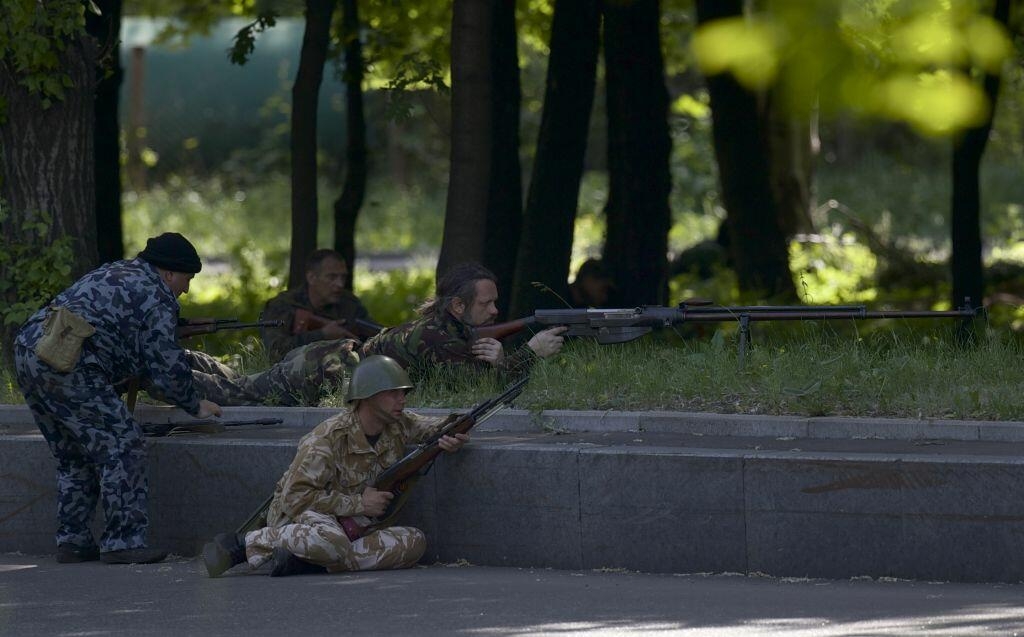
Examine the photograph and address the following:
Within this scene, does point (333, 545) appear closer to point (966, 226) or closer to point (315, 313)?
point (315, 313)

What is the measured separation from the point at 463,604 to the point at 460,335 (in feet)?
9.56

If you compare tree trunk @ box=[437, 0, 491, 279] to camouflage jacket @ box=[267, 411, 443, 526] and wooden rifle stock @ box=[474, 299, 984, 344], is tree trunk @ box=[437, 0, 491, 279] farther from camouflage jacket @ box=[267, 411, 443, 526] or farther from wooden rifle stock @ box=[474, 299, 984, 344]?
camouflage jacket @ box=[267, 411, 443, 526]

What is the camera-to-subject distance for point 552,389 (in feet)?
30.6

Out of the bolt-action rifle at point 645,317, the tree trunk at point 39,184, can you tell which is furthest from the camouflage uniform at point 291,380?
the tree trunk at point 39,184

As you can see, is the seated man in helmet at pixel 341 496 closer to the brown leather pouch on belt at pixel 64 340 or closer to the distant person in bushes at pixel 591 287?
the brown leather pouch on belt at pixel 64 340

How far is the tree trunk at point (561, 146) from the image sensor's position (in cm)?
1321

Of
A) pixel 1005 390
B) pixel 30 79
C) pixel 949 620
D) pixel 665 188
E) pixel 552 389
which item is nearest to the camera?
pixel 949 620

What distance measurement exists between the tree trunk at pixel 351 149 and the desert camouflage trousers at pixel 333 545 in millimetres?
8299

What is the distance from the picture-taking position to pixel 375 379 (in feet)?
25.7

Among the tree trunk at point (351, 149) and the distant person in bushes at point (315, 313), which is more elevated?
the tree trunk at point (351, 149)

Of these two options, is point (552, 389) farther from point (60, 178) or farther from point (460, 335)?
point (60, 178)

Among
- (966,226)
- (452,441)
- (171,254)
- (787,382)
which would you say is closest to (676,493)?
(452,441)

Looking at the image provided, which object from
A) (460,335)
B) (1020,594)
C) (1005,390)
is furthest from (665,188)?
(1020,594)

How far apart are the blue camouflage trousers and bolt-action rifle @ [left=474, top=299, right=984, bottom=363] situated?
2.10 m
